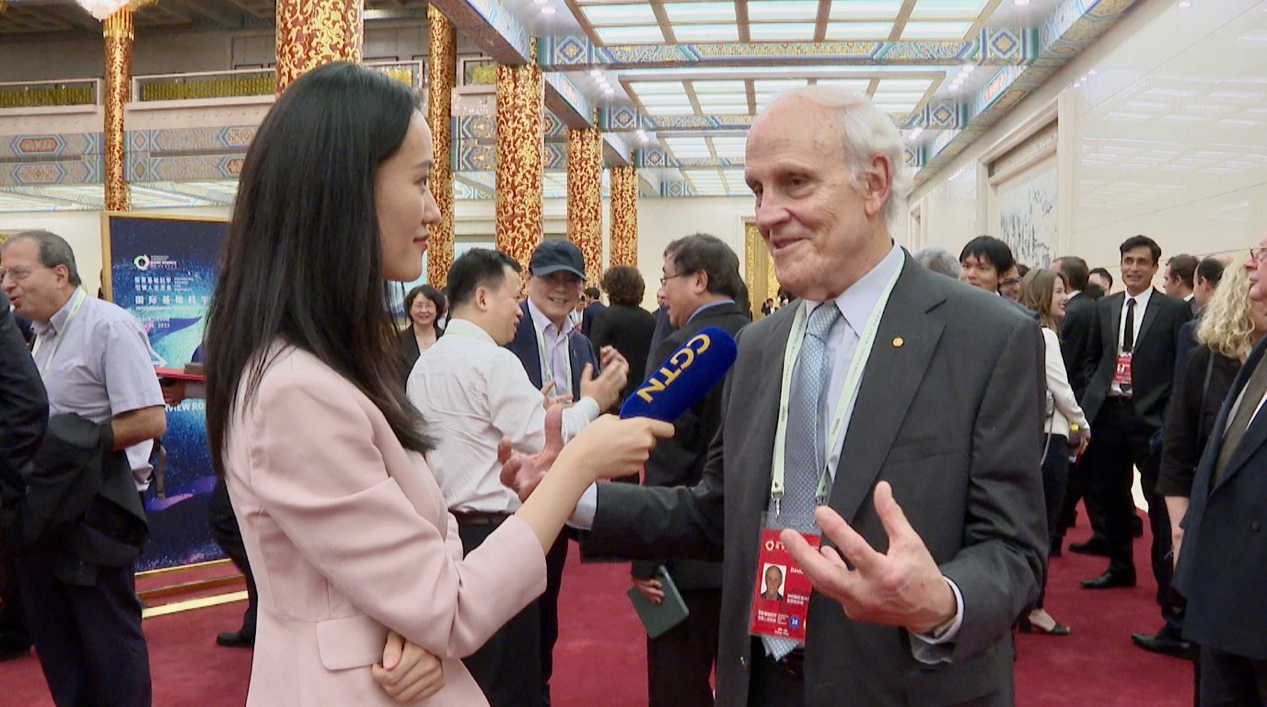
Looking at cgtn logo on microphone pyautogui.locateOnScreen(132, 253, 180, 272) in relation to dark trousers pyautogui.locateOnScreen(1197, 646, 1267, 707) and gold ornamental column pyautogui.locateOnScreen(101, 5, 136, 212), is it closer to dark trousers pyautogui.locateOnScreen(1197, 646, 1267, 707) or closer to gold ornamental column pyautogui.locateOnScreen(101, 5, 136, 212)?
dark trousers pyautogui.locateOnScreen(1197, 646, 1267, 707)

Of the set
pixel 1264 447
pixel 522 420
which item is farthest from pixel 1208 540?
pixel 522 420

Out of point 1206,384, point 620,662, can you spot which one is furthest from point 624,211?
point 1206,384

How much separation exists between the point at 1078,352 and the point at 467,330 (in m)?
4.16

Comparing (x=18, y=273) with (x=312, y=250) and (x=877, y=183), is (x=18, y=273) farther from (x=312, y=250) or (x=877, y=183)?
(x=877, y=183)

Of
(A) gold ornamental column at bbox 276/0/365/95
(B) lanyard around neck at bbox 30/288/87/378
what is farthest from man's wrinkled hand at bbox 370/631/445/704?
(A) gold ornamental column at bbox 276/0/365/95

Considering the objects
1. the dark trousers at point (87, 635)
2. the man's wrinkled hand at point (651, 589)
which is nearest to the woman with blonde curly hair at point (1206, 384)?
the man's wrinkled hand at point (651, 589)

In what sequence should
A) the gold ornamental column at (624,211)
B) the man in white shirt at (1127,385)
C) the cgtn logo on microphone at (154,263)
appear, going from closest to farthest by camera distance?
the cgtn logo on microphone at (154,263), the man in white shirt at (1127,385), the gold ornamental column at (624,211)

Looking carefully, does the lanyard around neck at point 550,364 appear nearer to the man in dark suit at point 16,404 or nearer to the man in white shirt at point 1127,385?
→ the man in dark suit at point 16,404

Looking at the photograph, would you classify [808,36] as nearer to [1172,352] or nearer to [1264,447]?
[1172,352]

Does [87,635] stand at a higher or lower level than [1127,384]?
lower

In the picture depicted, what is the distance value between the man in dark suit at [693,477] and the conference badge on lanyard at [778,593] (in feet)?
4.43

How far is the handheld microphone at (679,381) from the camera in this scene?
4.99 ft

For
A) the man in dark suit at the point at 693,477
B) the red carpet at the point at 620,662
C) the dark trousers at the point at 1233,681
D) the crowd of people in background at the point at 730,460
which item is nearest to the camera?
the crowd of people in background at the point at 730,460

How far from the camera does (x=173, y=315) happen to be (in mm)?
5156
